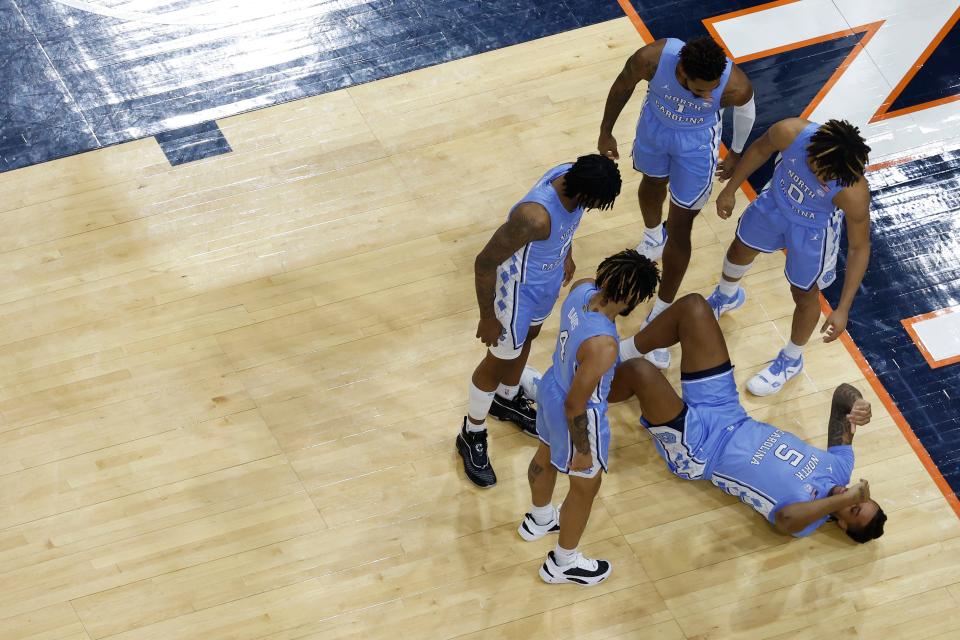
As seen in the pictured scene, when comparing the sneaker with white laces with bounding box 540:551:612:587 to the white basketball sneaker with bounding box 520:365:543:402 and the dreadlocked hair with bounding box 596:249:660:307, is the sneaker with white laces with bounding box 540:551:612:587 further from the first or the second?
the dreadlocked hair with bounding box 596:249:660:307

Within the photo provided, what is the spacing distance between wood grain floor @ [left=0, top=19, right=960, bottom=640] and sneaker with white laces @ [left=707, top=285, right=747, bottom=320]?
89 mm

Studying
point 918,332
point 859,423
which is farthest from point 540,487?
point 918,332

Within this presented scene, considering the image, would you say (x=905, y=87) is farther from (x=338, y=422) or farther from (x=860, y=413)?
(x=338, y=422)

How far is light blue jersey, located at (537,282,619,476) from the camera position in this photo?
4398 mm

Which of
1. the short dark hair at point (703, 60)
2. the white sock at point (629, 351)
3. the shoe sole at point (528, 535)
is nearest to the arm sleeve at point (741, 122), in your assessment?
the short dark hair at point (703, 60)

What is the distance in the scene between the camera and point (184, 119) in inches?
253

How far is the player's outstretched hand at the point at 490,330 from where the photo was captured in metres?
4.80

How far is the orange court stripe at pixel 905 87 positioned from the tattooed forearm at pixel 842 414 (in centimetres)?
201

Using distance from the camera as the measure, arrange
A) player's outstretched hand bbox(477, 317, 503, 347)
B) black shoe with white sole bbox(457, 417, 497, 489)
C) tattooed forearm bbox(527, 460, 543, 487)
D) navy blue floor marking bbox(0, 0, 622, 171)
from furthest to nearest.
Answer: navy blue floor marking bbox(0, 0, 622, 171), black shoe with white sole bbox(457, 417, 497, 489), tattooed forearm bbox(527, 460, 543, 487), player's outstretched hand bbox(477, 317, 503, 347)

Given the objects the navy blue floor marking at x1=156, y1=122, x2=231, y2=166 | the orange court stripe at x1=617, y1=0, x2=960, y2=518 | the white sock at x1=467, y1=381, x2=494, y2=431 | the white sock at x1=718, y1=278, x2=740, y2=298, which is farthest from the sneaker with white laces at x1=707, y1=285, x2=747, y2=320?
the navy blue floor marking at x1=156, y1=122, x2=231, y2=166

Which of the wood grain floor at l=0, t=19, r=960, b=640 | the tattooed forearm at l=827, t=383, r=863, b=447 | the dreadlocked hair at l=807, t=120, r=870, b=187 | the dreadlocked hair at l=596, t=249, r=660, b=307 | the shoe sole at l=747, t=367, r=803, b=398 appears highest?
the dreadlocked hair at l=807, t=120, r=870, b=187

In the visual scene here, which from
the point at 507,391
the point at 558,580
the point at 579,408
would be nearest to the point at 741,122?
the point at 507,391

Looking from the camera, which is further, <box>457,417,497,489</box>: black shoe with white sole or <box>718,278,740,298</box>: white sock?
<box>718,278,740,298</box>: white sock

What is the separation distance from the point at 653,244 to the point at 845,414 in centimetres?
127
